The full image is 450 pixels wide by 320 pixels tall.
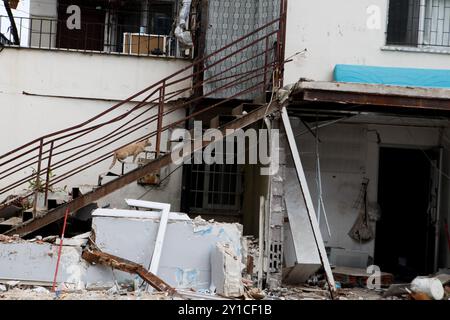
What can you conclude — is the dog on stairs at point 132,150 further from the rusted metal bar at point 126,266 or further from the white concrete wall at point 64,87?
the rusted metal bar at point 126,266

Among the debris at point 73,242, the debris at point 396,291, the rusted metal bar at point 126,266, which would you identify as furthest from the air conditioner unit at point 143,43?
the debris at point 396,291

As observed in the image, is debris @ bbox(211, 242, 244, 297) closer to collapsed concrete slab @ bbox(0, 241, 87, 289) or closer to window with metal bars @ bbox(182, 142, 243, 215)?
collapsed concrete slab @ bbox(0, 241, 87, 289)

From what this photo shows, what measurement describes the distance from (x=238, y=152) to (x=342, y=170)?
1.93 meters

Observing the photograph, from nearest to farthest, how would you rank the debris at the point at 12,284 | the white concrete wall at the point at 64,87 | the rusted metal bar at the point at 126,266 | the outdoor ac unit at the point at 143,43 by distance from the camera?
the rusted metal bar at the point at 126,266
the debris at the point at 12,284
the white concrete wall at the point at 64,87
the outdoor ac unit at the point at 143,43

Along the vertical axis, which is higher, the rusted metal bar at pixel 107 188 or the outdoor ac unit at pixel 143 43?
the outdoor ac unit at pixel 143 43

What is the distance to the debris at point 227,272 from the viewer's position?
31.0ft

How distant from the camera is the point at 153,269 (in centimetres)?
969

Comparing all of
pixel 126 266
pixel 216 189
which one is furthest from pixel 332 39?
pixel 126 266

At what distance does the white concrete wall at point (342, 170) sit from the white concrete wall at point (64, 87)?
8.83ft

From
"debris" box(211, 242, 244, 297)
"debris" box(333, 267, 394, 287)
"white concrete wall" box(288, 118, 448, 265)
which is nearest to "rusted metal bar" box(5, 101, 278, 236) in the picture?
"debris" box(211, 242, 244, 297)

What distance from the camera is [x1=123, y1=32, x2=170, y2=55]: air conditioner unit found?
14.6m

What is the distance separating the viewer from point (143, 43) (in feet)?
48.2

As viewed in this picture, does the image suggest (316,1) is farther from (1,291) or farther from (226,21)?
(1,291)

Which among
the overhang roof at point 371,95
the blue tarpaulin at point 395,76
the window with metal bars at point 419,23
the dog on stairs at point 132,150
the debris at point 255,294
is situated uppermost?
the window with metal bars at point 419,23
